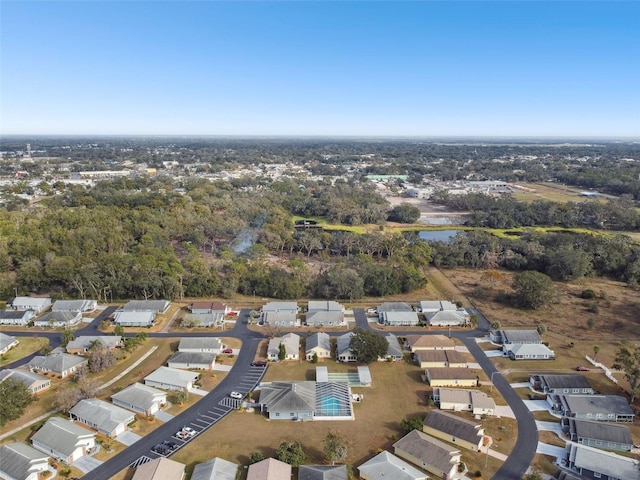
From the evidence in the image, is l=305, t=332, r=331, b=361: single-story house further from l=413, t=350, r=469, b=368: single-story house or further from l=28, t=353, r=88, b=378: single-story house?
l=28, t=353, r=88, b=378: single-story house

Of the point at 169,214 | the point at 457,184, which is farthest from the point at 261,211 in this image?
the point at 457,184

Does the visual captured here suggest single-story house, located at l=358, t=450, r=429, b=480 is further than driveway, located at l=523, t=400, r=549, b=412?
No

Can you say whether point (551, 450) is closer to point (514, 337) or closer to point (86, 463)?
point (514, 337)

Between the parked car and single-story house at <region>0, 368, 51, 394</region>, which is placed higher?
single-story house at <region>0, 368, 51, 394</region>

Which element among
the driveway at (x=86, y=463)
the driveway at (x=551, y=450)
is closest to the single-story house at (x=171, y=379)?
the driveway at (x=86, y=463)

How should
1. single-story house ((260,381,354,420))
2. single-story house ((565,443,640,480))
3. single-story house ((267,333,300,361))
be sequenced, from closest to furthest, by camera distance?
1. single-story house ((565,443,640,480))
2. single-story house ((260,381,354,420))
3. single-story house ((267,333,300,361))

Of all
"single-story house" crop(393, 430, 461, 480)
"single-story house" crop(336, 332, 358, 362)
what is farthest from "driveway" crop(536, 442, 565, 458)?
"single-story house" crop(336, 332, 358, 362)

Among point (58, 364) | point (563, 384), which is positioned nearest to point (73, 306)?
point (58, 364)
